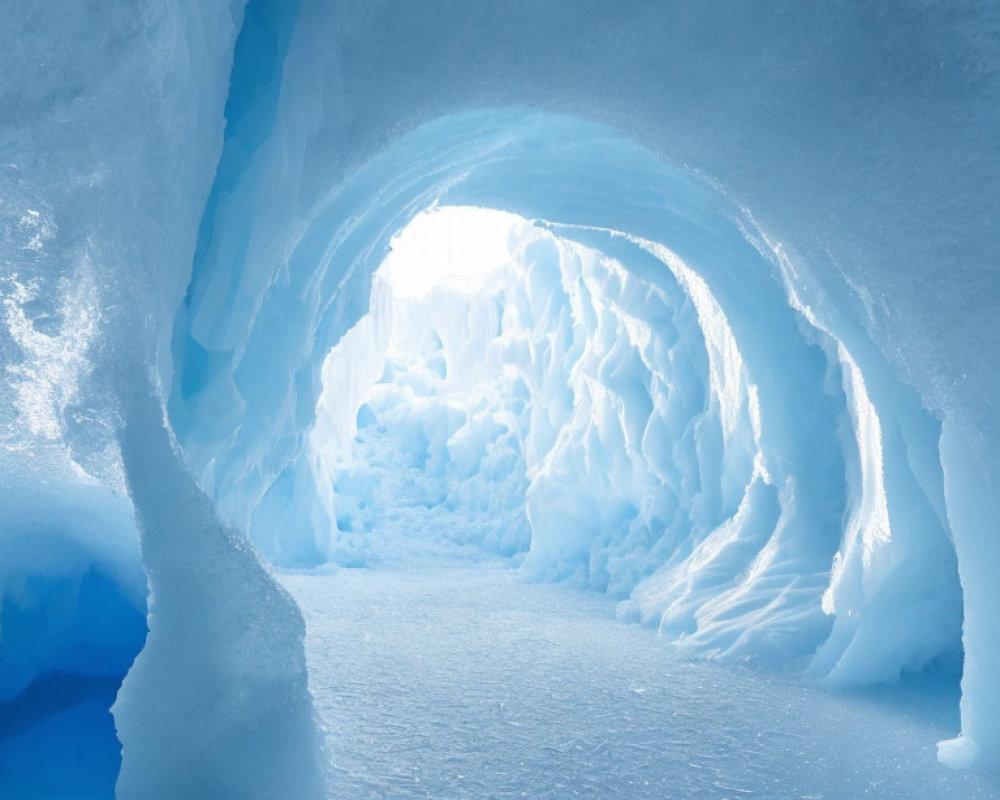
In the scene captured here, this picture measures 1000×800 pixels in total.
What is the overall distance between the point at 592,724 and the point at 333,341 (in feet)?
14.4

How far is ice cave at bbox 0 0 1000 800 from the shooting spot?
271cm

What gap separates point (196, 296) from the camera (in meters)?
3.75

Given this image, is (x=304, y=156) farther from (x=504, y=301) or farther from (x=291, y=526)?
(x=504, y=301)

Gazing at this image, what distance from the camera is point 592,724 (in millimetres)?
4160

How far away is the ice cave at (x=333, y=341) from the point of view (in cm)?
271

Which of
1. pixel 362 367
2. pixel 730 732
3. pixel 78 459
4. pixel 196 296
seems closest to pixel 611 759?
pixel 730 732

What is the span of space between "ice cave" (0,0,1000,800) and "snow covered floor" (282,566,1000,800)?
0.03 meters

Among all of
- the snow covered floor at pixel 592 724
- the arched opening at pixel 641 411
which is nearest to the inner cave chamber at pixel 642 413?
the arched opening at pixel 641 411

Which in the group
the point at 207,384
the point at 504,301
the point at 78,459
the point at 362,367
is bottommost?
the point at 78,459

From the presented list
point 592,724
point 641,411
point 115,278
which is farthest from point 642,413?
point 115,278

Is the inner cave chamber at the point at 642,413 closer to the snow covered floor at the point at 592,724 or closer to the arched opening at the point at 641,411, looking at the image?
the arched opening at the point at 641,411

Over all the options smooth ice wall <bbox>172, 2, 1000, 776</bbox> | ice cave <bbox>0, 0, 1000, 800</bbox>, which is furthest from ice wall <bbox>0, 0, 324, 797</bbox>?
smooth ice wall <bbox>172, 2, 1000, 776</bbox>

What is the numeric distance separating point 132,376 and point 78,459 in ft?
1.33

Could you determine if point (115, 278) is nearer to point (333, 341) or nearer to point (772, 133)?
Result: point (772, 133)
